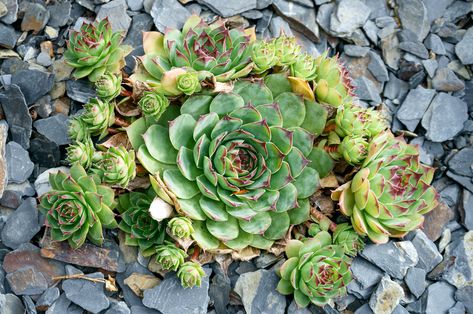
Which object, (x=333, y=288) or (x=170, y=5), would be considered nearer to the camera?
(x=333, y=288)

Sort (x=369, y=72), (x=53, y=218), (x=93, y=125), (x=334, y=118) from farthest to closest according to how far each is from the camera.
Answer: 1. (x=369, y=72)
2. (x=334, y=118)
3. (x=93, y=125)
4. (x=53, y=218)

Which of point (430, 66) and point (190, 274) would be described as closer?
point (190, 274)

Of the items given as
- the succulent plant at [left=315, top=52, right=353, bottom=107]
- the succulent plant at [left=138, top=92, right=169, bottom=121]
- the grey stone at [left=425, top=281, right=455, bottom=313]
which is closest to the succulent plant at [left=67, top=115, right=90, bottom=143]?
the succulent plant at [left=138, top=92, right=169, bottom=121]

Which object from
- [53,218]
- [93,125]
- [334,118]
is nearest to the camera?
[53,218]

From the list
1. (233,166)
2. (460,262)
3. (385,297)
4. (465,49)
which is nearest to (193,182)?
(233,166)

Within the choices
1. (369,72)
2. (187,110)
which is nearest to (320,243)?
(187,110)

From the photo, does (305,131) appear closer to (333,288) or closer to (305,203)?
(305,203)

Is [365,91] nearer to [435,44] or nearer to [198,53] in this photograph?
[435,44]
